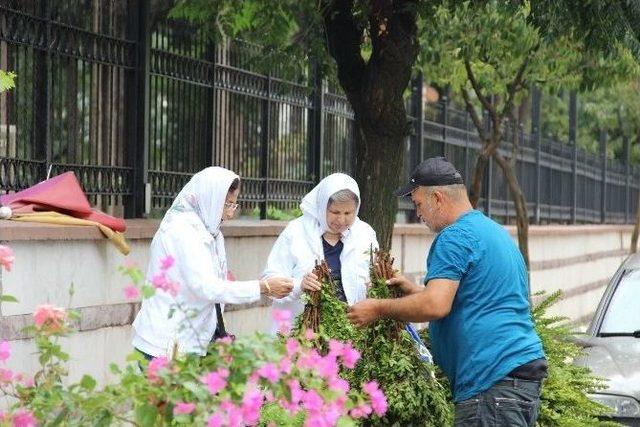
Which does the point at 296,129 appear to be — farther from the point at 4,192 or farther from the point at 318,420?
the point at 318,420

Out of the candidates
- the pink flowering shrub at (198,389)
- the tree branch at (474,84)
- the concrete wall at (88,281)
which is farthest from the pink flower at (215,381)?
the tree branch at (474,84)

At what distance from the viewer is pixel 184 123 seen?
1017cm

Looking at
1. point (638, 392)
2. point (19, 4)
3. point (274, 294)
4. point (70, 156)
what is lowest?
point (638, 392)

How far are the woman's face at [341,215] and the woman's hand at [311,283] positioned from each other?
721 millimetres

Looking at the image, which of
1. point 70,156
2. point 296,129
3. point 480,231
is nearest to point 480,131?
point 296,129

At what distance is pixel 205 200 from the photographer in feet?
21.8

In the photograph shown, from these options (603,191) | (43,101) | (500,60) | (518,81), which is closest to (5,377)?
(43,101)

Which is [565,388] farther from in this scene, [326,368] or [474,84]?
[474,84]

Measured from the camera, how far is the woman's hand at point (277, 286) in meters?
6.58

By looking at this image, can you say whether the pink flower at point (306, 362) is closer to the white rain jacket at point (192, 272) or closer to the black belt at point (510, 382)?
the black belt at point (510, 382)

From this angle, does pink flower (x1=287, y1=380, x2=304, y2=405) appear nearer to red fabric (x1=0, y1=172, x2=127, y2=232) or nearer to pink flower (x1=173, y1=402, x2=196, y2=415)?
pink flower (x1=173, y1=402, x2=196, y2=415)

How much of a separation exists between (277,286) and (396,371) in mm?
683

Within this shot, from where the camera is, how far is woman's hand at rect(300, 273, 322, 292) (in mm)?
6438

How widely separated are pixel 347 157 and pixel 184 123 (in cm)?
350
